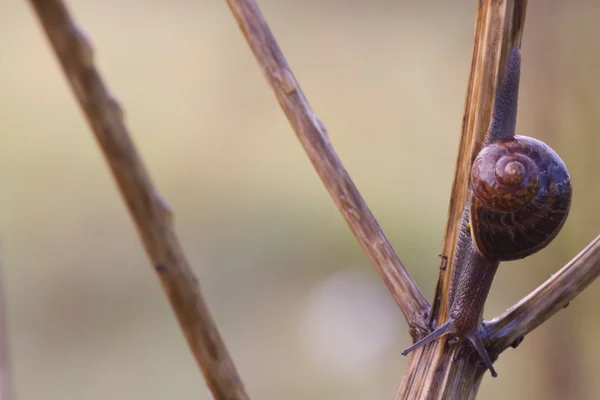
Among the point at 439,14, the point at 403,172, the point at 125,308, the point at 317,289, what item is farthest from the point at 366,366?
the point at 439,14

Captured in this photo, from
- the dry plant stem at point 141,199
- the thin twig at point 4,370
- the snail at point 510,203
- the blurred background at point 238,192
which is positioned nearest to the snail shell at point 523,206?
the snail at point 510,203

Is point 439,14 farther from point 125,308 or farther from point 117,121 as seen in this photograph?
point 117,121

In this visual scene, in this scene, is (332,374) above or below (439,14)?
below

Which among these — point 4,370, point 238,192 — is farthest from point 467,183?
point 238,192

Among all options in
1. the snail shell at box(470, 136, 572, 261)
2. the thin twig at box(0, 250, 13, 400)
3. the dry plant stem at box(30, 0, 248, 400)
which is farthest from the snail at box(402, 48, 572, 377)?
the thin twig at box(0, 250, 13, 400)

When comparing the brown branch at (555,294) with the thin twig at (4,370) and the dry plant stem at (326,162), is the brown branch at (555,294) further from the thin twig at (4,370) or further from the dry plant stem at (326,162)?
the thin twig at (4,370)

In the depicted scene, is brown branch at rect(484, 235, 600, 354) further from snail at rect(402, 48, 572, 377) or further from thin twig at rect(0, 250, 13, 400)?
thin twig at rect(0, 250, 13, 400)

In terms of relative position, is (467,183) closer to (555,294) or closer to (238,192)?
(555,294)
